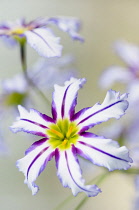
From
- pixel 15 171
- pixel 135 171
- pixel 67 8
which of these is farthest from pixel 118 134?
pixel 67 8

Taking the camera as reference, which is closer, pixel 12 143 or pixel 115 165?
pixel 115 165

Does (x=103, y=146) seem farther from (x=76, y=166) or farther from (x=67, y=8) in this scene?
(x=67, y=8)

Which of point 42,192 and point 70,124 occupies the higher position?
point 42,192

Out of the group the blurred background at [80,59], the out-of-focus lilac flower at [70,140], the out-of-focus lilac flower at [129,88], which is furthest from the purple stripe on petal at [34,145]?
the blurred background at [80,59]

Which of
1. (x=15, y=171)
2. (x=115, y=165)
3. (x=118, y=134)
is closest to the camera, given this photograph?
(x=115, y=165)

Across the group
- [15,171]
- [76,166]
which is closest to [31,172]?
[76,166]

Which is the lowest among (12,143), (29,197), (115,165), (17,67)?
(115,165)

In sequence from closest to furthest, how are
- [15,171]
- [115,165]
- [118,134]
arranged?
[115,165]
[118,134]
[15,171]

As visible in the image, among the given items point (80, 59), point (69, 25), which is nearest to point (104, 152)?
point (69, 25)
